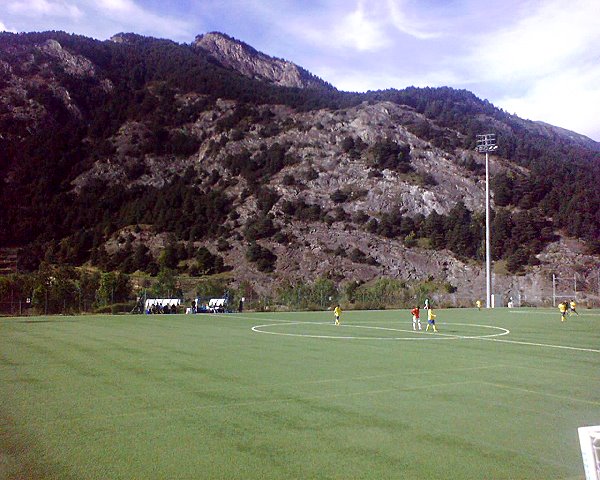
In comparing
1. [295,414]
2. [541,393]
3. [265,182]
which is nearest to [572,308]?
[541,393]

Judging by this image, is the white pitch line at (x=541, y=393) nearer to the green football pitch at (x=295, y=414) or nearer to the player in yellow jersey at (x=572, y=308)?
the green football pitch at (x=295, y=414)

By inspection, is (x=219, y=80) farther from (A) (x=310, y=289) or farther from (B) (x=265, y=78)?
(A) (x=310, y=289)

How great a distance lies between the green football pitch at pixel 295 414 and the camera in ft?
20.1

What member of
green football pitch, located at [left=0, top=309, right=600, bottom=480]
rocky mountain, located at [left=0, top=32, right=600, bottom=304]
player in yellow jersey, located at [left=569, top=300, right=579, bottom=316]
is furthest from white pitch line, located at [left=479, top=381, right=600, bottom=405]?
rocky mountain, located at [left=0, top=32, right=600, bottom=304]

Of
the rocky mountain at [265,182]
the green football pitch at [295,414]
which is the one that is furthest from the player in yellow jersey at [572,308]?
the green football pitch at [295,414]

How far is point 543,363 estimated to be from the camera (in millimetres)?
14219

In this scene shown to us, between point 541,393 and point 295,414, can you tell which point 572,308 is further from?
point 295,414

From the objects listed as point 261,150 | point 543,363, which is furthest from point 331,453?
point 261,150

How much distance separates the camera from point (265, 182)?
107 meters

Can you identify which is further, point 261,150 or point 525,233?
point 261,150

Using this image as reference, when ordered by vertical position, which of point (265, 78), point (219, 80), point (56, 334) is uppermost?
point (265, 78)

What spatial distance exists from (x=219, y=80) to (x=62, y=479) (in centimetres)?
14942

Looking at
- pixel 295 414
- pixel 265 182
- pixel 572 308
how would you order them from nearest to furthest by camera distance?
pixel 295 414, pixel 572 308, pixel 265 182

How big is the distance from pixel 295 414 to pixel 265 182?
9960 cm
